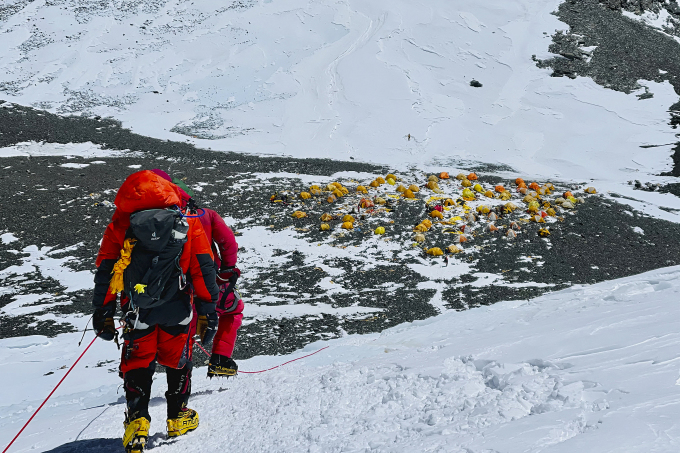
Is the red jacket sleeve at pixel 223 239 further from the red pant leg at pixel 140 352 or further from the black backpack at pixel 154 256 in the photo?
the red pant leg at pixel 140 352

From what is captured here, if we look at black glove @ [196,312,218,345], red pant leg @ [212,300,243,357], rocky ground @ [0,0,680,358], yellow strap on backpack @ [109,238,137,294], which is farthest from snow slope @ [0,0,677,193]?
yellow strap on backpack @ [109,238,137,294]

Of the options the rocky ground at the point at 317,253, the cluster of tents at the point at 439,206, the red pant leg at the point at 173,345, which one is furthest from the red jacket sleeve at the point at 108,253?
the cluster of tents at the point at 439,206

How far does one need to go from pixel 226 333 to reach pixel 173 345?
43.7 inches

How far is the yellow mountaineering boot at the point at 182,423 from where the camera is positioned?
3.75m

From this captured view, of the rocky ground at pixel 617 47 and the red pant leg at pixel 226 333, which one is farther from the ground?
the rocky ground at pixel 617 47

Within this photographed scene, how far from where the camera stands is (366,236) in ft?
35.9

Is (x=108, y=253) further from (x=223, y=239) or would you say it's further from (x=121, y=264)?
(x=223, y=239)

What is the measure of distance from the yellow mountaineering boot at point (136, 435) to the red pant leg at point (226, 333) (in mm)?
1297

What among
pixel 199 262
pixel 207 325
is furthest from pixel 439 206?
pixel 199 262

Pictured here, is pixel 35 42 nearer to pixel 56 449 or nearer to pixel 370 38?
pixel 370 38

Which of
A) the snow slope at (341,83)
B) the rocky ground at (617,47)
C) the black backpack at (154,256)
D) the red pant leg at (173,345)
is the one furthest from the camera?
the rocky ground at (617,47)

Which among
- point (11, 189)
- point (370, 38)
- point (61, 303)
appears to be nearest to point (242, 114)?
point (370, 38)

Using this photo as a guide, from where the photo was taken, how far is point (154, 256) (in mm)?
3344

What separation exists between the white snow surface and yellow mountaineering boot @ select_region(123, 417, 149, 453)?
9.9 inches
